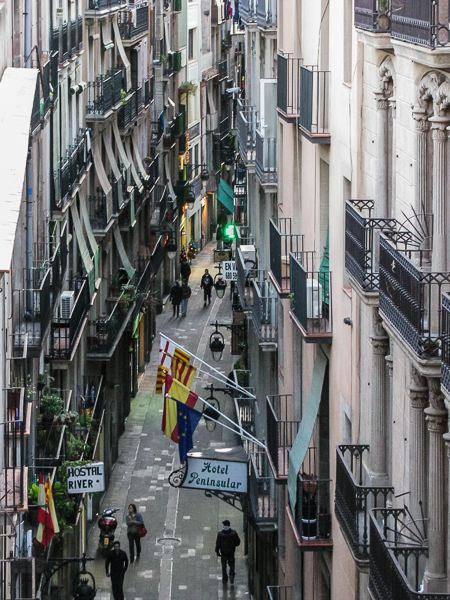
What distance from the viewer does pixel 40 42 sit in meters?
34.0

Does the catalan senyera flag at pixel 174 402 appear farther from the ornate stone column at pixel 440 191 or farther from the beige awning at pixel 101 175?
the ornate stone column at pixel 440 191

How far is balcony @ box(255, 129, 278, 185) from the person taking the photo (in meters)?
34.7

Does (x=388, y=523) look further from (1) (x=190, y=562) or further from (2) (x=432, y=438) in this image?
(1) (x=190, y=562)

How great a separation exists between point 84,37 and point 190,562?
624 inches

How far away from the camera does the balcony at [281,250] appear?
29.9 meters

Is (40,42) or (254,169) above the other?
(40,42)

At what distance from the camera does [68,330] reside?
3659 cm

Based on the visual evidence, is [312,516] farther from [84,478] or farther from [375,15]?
[375,15]

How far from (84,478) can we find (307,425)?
8.66m

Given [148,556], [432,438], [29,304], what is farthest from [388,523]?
[148,556]

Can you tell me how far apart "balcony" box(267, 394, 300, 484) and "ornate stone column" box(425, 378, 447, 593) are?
1159cm

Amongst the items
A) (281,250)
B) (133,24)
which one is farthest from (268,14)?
(133,24)

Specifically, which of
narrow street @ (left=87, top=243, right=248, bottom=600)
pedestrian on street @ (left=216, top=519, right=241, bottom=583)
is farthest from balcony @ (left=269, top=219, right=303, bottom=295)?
pedestrian on street @ (left=216, top=519, right=241, bottom=583)

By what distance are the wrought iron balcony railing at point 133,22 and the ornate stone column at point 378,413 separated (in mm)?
32892
